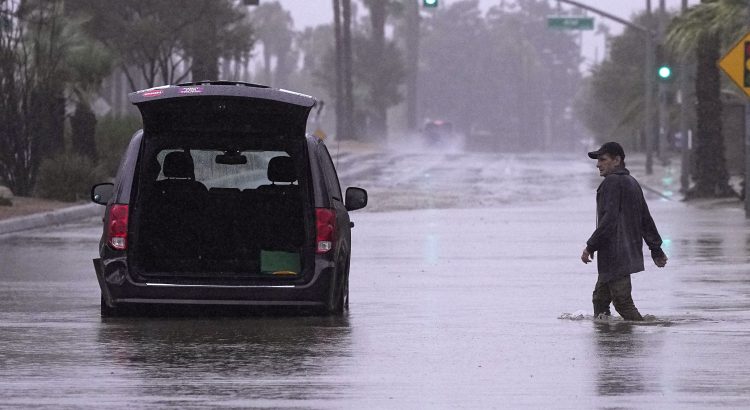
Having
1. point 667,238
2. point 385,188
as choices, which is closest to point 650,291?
point 667,238

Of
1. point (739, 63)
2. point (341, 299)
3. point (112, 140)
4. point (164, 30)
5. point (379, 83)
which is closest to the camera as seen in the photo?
point (341, 299)

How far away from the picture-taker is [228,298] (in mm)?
14148

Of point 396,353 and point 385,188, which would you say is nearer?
point 396,353

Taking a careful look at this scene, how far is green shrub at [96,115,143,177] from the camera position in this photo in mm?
43969

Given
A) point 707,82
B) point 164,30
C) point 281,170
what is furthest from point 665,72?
point 281,170

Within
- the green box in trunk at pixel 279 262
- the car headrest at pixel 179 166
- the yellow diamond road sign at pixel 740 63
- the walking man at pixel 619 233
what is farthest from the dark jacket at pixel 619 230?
the yellow diamond road sign at pixel 740 63

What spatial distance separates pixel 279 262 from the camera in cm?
1452

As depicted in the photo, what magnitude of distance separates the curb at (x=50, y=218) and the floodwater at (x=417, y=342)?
151 inches

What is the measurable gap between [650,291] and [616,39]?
78.9 metres

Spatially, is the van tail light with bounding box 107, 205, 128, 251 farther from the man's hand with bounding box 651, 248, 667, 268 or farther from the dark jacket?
the man's hand with bounding box 651, 248, 667, 268

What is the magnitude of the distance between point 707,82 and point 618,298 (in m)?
26.5

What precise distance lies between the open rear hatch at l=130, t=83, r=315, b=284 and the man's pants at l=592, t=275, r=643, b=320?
7.79 feet

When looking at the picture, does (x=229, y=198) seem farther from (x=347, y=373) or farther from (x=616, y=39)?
(x=616, y=39)

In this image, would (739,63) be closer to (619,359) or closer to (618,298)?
(618,298)
